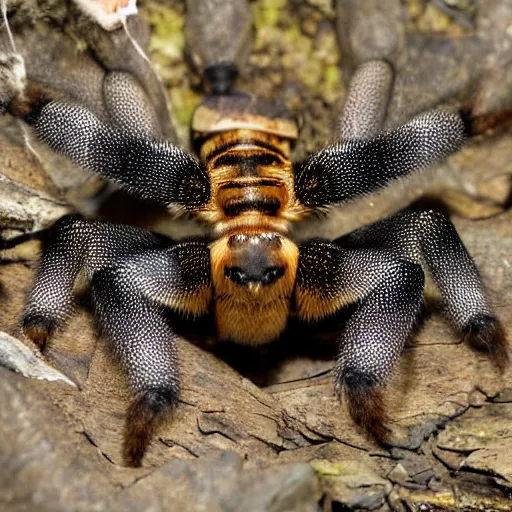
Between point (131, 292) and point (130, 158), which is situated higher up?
point (130, 158)

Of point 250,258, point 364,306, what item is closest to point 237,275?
point 250,258

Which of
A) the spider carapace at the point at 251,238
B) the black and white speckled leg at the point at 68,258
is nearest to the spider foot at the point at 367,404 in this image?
the spider carapace at the point at 251,238

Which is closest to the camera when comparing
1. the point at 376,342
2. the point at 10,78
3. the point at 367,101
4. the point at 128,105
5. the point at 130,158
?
the point at 376,342

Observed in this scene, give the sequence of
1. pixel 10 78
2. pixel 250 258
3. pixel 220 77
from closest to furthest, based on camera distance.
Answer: pixel 250 258, pixel 10 78, pixel 220 77

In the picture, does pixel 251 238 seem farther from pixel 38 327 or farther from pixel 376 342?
pixel 38 327

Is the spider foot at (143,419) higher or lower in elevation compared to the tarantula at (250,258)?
lower

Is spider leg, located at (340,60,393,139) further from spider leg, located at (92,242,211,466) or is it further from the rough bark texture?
spider leg, located at (92,242,211,466)

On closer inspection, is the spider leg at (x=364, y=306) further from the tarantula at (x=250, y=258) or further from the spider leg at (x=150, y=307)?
the spider leg at (x=150, y=307)
